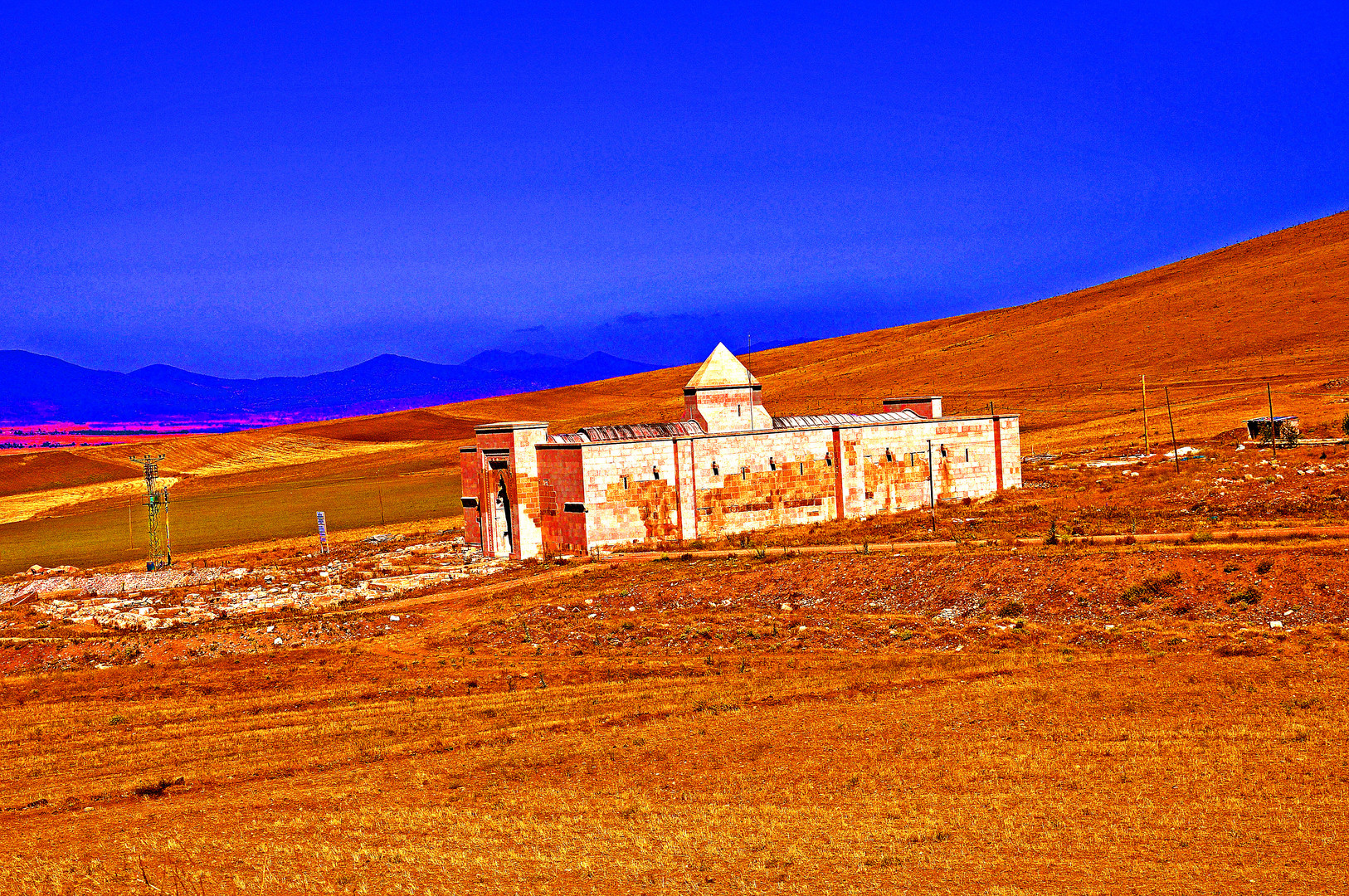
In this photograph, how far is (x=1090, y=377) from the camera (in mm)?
81812

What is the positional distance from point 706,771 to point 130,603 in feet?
80.8

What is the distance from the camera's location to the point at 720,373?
1601 inches

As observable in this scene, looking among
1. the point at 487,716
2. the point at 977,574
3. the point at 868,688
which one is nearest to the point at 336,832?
the point at 487,716

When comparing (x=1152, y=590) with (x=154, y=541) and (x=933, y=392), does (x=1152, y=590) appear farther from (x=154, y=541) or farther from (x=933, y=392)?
(x=933, y=392)

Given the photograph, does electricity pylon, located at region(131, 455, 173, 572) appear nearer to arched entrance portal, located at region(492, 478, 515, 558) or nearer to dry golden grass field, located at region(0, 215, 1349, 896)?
dry golden grass field, located at region(0, 215, 1349, 896)

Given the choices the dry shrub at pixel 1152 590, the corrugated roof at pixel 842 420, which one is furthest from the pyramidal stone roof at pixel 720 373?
the dry shrub at pixel 1152 590

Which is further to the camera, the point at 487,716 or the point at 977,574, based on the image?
the point at 977,574

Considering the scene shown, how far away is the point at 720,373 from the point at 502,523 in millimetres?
9430

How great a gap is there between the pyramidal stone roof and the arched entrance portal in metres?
7.60

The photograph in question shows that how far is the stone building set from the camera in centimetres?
3622

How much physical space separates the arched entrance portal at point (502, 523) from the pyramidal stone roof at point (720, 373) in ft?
25.0

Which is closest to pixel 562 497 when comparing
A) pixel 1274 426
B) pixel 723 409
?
pixel 723 409

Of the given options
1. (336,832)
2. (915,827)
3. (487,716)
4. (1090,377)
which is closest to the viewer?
(915,827)

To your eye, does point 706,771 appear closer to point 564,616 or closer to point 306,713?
point 306,713
